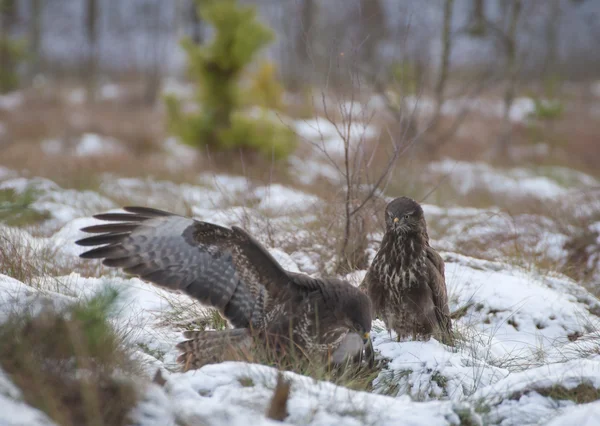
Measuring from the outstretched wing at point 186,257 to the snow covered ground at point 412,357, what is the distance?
213 millimetres

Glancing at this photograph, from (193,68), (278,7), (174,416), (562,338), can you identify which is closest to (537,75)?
(278,7)

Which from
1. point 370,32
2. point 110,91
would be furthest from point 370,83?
point 110,91

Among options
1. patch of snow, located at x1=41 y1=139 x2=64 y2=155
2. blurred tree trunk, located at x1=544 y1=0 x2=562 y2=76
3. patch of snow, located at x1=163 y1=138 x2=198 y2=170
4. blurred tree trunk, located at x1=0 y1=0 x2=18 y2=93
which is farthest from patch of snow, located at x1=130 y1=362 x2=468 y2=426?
blurred tree trunk, located at x1=544 y1=0 x2=562 y2=76

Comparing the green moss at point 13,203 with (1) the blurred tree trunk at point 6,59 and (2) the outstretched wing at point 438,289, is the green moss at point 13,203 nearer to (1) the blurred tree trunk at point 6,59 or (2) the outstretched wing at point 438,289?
(2) the outstretched wing at point 438,289

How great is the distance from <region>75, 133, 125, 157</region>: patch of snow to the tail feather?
33.8 ft

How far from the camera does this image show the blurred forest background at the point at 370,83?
8.90 metres

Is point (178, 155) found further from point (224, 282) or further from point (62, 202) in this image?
point (224, 282)

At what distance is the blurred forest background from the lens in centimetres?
890

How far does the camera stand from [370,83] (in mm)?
10375

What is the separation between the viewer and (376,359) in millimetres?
3701

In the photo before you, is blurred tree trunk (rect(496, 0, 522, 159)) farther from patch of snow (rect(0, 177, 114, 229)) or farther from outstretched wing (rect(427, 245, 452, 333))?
outstretched wing (rect(427, 245, 452, 333))

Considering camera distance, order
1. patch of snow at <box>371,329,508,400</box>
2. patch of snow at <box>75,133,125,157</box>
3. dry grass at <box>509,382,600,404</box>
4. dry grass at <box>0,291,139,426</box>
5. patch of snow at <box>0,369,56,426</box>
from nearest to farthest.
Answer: patch of snow at <box>0,369,56,426</box>, dry grass at <box>0,291,139,426</box>, dry grass at <box>509,382,600,404</box>, patch of snow at <box>371,329,508,400</box>, patch of snow at <box>75,133,125,157</box>

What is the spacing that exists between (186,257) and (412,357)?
4.72 feet

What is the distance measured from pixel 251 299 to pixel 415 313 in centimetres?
101
